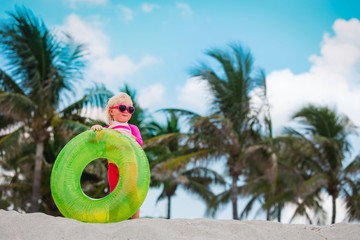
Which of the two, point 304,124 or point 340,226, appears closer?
point 340,226

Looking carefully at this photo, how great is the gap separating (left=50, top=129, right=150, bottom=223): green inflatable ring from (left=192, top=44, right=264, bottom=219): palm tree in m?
10.0

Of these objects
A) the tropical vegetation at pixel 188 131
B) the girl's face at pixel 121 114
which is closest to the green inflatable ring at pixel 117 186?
the girl's face at pixel 121 114

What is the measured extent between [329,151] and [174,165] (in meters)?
7.09

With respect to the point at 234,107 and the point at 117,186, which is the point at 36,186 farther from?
the point at 117,186

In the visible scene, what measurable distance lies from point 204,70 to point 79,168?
1156 centimetres

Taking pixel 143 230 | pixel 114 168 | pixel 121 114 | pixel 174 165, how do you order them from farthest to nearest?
pixel 174 165, pixel 121 114, pixel 114 168, pixel 143 230

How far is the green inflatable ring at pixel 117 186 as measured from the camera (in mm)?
4402

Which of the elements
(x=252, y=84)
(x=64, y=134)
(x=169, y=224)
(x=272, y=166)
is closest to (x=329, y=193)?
(x=272, y=166)

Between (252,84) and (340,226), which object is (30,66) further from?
(340,226)

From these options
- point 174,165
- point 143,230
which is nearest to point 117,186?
point 143,230

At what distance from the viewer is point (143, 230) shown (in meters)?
3.76

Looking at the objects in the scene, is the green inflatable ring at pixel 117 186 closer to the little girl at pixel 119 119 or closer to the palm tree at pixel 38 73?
the little girl at pixel 119 119

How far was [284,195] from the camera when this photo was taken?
699 inches

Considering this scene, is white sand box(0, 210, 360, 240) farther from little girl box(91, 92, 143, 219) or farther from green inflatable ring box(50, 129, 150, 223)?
little girl box(91, 92, 143, 219)
